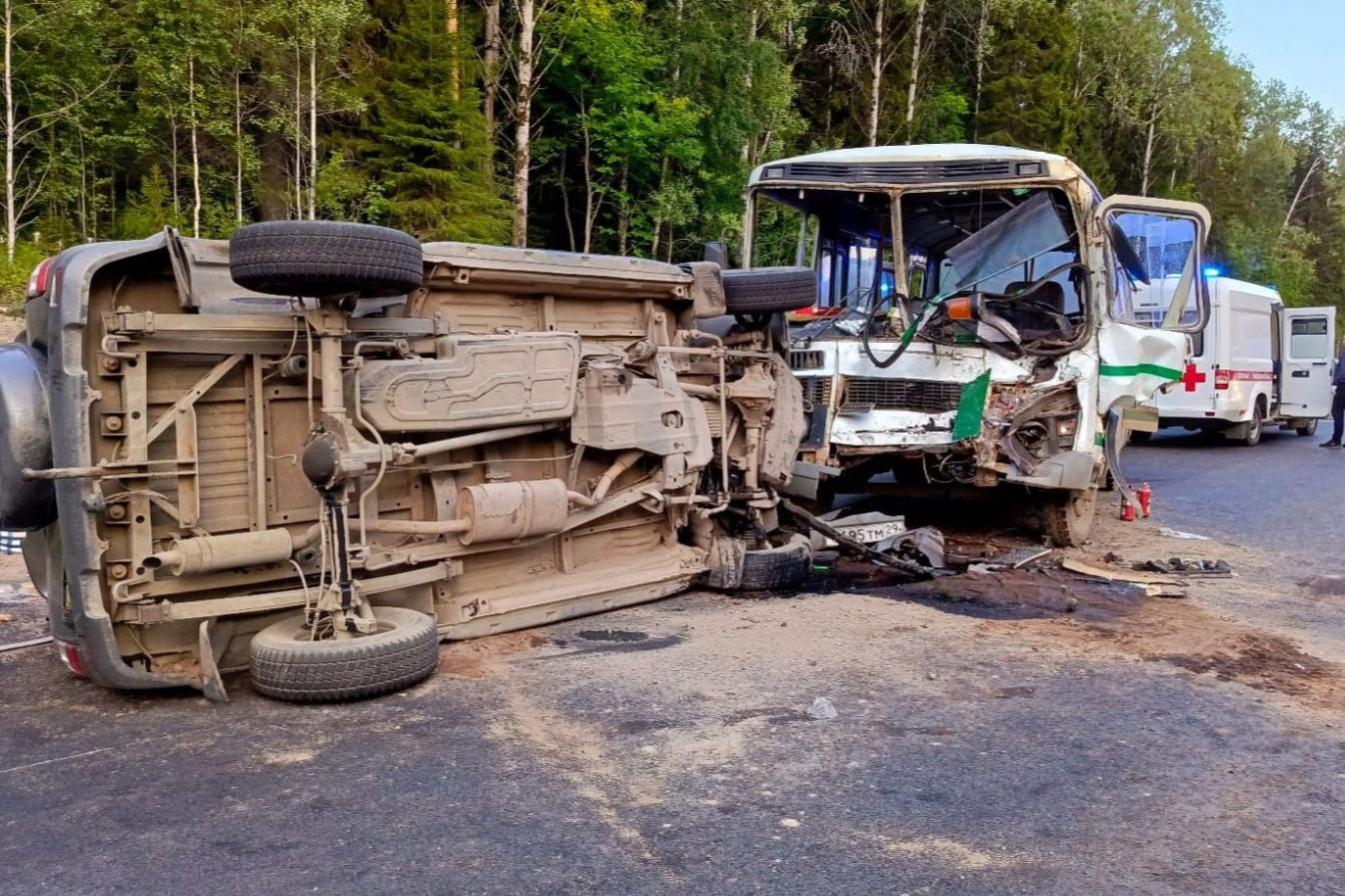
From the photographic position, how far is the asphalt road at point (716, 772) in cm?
268

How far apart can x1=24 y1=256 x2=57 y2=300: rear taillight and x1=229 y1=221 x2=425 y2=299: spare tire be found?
0.65 metres

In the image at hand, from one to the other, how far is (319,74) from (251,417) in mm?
Result: 14745

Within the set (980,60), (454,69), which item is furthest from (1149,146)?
(454,69)

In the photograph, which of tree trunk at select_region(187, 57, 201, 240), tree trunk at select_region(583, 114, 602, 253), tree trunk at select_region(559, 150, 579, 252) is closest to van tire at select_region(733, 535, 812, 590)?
tree trunk at select_region(187, 57, 201, 240)

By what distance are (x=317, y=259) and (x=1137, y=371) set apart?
18.9 ft

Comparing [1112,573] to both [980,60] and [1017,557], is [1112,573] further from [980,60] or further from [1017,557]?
[980,60]

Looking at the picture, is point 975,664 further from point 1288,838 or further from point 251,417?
point 251,417

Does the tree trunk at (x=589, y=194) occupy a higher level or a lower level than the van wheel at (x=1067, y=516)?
higher

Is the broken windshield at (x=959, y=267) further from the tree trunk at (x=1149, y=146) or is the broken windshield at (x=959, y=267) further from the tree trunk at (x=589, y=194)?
the tree trunk at (x=1149, y=146)

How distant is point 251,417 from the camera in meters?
4.14

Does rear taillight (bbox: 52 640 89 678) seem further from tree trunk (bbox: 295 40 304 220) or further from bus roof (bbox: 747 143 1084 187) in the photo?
tree trunk (bbox: 295 40 304 220)

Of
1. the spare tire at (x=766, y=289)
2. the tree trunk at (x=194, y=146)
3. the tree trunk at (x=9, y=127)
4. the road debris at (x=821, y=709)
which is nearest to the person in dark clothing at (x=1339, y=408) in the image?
the spare tire at (x=766, y=289)

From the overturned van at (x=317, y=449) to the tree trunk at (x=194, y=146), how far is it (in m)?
13.0

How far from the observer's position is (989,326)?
281 inches
